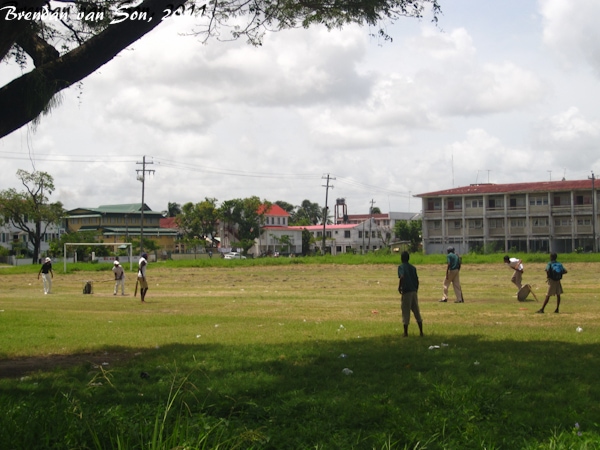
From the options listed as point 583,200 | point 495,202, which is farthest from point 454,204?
point 583,200

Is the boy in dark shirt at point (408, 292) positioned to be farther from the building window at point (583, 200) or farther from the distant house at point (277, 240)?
the distant house at point (277, 240)

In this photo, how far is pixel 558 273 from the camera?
19.5m

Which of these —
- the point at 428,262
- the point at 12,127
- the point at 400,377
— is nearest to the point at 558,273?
the point at 400,377

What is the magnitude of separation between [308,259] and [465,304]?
41.1 metres

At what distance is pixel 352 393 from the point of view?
30.8 ft

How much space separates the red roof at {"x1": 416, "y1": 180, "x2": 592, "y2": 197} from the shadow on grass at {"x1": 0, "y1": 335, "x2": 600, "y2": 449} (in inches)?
2725

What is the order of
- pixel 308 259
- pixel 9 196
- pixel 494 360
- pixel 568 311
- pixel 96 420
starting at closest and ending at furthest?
pixel 96 420 < pixel 494 360 < pixel 568 311 < pixel 308 259 < pixel 9 196

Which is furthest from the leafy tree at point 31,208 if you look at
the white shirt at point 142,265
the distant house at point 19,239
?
the white shirt at point 142,265

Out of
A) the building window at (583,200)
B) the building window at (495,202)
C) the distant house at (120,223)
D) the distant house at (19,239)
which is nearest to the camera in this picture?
the building window at (583,200)

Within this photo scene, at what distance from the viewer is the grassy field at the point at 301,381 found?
7.43 m

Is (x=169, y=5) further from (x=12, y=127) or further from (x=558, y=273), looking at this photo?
(x=558, y=273)

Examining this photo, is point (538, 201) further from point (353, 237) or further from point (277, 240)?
point (277, 240)

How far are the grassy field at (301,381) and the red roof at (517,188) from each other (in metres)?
60.6

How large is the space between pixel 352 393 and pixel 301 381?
0.95 m
